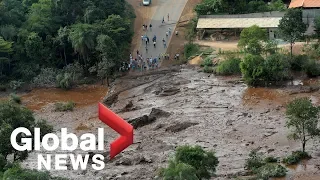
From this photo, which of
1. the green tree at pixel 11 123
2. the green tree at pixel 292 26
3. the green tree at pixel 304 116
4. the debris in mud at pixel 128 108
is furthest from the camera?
the green tree at pixel 292 26

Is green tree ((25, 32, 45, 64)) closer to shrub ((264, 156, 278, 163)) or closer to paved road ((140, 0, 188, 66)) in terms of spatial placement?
paved road ((140, 0, 188, 66))

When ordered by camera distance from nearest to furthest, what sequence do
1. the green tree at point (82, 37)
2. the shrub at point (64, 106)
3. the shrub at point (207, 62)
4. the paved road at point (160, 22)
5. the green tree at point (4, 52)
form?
the shrub at point (64, 106), the green tree at point (82, 37), the shrub at point (207, 62), the green tree at point (4, 52), the paved road at point (160, 22)

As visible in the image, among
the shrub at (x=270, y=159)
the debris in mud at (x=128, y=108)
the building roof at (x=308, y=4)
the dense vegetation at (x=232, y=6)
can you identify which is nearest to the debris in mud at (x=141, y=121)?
the debris in mud at (x=128, y=108)

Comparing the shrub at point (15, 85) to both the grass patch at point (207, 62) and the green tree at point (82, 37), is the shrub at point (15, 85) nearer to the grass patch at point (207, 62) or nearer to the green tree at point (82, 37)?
the green tree at point (82, 37)

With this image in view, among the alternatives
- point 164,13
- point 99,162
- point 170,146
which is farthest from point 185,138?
point 164,13

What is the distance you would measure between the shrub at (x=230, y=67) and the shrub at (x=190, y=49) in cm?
459

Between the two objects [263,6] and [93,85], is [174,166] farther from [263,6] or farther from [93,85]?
[263,6]

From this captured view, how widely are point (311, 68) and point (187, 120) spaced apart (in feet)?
36.2

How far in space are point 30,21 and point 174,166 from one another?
30.9m

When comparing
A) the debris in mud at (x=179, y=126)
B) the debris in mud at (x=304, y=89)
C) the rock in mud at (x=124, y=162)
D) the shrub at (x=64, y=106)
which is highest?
the debris in mud at (x=304, y=89)

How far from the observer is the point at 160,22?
57.0m

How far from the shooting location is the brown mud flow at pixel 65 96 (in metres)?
46.7

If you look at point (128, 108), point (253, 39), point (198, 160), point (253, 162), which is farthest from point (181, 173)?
point (253, 39)

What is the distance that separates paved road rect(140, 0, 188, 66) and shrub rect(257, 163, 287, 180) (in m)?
22.9
